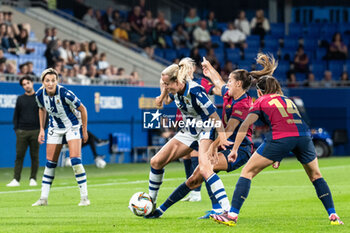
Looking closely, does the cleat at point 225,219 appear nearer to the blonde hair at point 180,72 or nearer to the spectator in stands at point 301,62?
the blonde hair at point 180,72

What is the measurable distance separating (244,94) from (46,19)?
18.8 metres

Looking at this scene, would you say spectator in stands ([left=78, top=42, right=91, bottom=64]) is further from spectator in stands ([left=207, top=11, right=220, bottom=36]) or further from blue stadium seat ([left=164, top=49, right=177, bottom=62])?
spectator in stands ([left=207, top=11, right=220, bottom=36])

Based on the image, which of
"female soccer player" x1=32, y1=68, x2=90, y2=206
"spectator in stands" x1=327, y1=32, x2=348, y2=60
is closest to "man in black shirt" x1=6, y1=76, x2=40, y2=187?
"female soccer player" x1=32, y1=68, x2=90, y2=206

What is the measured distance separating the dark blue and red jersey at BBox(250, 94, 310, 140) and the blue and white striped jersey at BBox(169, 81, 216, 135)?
2.68ft

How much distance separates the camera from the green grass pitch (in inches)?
360

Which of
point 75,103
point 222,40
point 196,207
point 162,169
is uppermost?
point 222,40

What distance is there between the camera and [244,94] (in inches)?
408

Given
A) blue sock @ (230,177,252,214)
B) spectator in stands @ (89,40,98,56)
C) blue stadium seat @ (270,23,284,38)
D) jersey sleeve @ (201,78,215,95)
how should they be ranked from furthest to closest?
1. blue stadium seat @ (270,23,284,38)
2. spectator in stands @ (89,40,98,56)
3. jersey sleeve @ (201,78,215,95)
4. blue sock @ (230,177,252,214)

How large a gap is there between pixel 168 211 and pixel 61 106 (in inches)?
95.8

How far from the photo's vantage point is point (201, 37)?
31938mm

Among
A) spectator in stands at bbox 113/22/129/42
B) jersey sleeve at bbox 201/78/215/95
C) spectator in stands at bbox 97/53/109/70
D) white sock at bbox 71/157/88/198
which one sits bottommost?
white sock at bbox 71/157/88/198

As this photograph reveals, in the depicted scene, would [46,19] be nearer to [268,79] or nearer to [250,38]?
[250,38]

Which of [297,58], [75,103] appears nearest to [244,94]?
[75,103]

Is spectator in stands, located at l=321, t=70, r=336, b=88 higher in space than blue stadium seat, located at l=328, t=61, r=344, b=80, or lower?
lower
